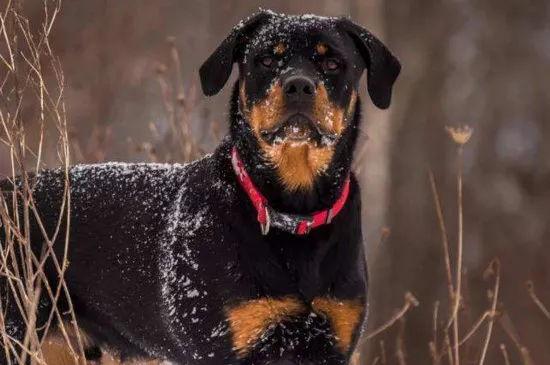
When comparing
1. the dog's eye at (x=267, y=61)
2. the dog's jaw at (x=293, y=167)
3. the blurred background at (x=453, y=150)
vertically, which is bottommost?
the blurred background at (x=453, y=150)

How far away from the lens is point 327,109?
380cm

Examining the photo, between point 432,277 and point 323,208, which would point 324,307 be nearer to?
point 323,208

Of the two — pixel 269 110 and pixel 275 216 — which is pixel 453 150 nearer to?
pixel 275 216

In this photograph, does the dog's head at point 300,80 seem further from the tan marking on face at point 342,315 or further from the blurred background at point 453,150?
the blurred background at point 453,150

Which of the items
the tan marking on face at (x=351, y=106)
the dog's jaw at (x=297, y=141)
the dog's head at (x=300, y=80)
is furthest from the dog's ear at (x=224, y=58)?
the tan marking on face at (x=351, y=106)

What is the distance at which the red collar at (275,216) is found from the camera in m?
3.88

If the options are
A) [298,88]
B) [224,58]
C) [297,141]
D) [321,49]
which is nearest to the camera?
[298,88]

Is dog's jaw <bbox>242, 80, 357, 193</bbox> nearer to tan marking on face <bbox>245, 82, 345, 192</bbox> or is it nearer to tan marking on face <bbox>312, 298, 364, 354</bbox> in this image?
tan marking on face <bbox>245, 82, 345, 192</bbox>

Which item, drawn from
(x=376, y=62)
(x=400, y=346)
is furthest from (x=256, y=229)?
(x=400, y=346)

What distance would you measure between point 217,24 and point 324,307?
1428cm

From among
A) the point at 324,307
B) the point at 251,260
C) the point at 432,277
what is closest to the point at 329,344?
the point at 324,307

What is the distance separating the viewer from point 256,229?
390 centimetres

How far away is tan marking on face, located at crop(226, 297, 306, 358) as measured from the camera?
3.76 m

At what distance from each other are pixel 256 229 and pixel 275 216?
9cm
